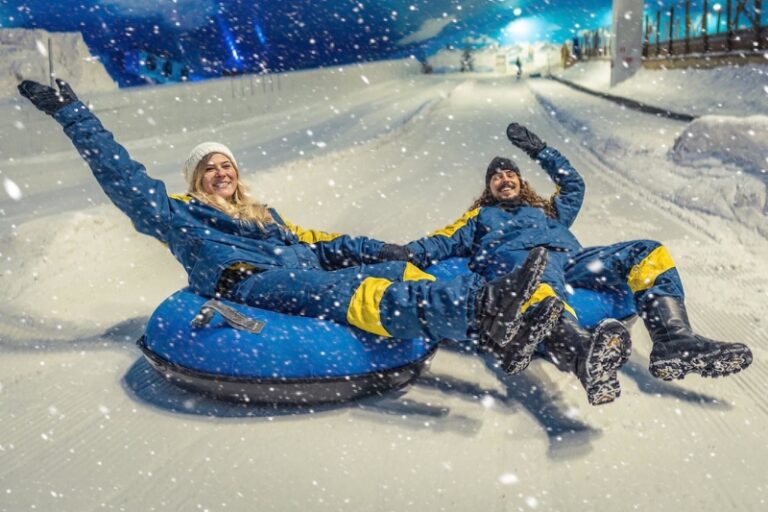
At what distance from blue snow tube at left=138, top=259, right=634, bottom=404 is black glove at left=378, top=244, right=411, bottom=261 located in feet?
2.14

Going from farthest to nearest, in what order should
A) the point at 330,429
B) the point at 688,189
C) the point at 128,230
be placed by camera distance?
the point at 688,189
the point at 128,230
the point at 330,429

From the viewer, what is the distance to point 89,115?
2.87m

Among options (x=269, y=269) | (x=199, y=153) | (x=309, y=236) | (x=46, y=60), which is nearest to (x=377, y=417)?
(x=269, y=269)

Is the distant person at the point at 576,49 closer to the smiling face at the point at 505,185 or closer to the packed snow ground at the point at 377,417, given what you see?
the packed snow ground at the point at 377,417

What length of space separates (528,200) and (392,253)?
0.87m

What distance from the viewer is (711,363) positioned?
2.38 meters

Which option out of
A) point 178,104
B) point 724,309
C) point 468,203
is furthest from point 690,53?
point 724,309

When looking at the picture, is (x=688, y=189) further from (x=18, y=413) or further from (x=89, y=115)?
(x=18, y=413)

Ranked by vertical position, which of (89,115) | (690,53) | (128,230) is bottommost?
(690,53)

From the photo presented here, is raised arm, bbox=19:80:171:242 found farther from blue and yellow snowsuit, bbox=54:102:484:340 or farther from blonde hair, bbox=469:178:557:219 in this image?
blonde hair, bbox=469:178:557:219

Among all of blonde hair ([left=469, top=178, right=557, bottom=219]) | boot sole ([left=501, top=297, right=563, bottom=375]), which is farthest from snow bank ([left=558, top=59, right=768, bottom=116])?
boot sole ([left=501, top=297, right=563, bottom=375])

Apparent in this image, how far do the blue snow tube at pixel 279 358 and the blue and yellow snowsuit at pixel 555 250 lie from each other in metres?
0.63

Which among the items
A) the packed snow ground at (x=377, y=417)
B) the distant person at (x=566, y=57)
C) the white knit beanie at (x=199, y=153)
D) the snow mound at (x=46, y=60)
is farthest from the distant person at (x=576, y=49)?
the white knit beanie at (x=199, y=153)

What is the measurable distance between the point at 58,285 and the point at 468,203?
3.73m
